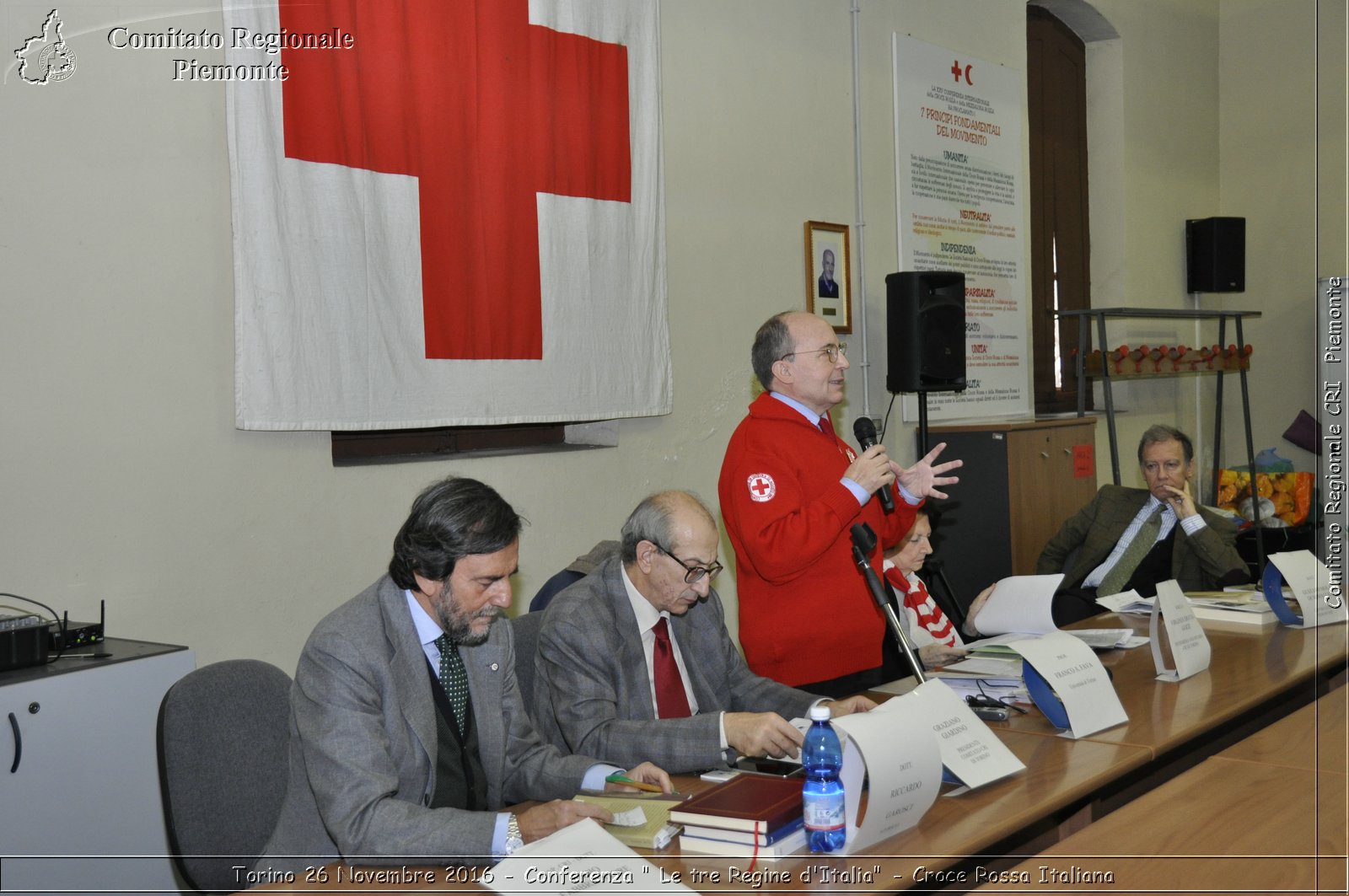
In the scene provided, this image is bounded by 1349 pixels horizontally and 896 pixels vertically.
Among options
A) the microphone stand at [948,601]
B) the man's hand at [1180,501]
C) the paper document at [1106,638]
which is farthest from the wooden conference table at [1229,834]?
the man's hand at [1180,501]

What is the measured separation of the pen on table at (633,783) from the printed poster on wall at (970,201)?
12.1ft

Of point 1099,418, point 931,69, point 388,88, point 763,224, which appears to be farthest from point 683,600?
point 1099,418

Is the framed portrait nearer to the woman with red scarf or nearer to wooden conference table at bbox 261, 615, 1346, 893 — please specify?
the woman with red scarf

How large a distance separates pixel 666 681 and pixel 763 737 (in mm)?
422

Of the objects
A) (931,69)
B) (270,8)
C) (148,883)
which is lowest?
(148,883)

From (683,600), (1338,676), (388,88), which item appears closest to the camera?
(683,600)

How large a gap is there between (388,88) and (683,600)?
74.8 inches

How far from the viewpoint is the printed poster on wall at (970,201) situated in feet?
18.2

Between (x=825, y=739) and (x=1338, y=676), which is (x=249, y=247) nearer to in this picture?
(x=825, y=739)

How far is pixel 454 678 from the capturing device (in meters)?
2.09

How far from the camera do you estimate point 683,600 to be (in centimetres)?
244

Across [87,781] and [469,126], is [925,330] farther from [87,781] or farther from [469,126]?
[87,781]

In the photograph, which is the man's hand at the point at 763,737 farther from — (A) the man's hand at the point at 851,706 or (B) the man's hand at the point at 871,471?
(B) the man's hand at the point at 871,471

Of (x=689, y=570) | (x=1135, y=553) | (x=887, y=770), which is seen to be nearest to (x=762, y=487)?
(x=689, y=570)
